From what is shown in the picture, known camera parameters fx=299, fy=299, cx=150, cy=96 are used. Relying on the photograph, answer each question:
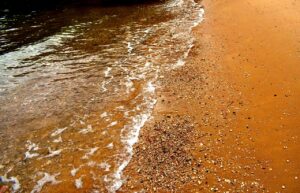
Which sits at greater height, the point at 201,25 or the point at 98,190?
the point at 201,25

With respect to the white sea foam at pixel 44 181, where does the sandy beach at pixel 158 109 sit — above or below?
above

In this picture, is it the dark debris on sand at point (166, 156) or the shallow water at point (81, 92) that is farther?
the shallow water at point (81, 92)

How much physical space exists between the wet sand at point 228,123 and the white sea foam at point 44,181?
71.0 inches

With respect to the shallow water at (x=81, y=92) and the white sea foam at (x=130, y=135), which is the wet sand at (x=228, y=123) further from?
the shallow water at (x=81, y=92)

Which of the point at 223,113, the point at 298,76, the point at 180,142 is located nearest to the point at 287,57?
the point at 298,76

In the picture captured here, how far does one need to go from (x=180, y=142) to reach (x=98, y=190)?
2408 millimetres

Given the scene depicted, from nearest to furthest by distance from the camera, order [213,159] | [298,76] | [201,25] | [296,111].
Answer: [213,159], [296,111], [298,76], [201,25]

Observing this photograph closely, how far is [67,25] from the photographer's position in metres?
20.4

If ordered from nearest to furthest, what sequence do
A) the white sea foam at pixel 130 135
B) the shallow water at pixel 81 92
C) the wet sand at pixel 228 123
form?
the wet sand at pixel 228 123, the white sea foam at pixel 130 135, the shallow water at pixel 81 92

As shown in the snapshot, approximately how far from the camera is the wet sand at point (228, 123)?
6574 millimetres

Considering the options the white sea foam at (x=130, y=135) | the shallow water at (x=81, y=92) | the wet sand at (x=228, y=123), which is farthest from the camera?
the shallow water at (x=81, y=92)

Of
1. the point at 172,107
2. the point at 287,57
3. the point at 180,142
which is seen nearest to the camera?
the point at 180,142

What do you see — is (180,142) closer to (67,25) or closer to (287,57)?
(287,57)

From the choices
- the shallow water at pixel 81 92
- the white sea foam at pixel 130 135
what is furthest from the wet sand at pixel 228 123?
the shallow water at pixel 81 92
